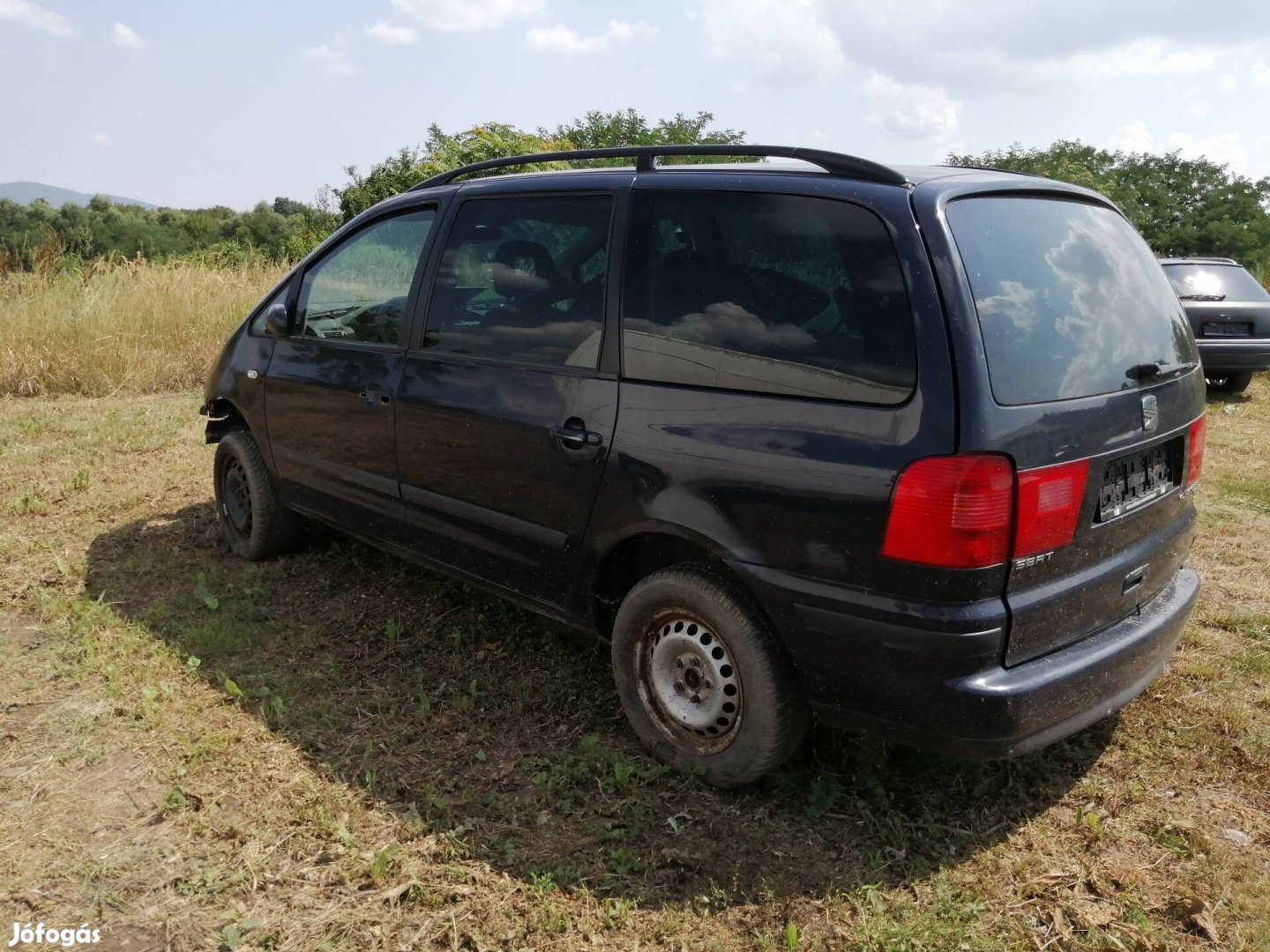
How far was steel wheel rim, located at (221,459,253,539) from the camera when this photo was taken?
5.14m

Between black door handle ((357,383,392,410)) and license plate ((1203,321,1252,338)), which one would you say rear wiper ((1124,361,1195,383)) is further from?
license plate ((1203,321,1252,338))

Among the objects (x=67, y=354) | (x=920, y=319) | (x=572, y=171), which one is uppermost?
(x=572, y=171)

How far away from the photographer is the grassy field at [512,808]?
2.56m

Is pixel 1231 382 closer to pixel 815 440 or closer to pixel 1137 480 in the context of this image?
pixel 1137 480

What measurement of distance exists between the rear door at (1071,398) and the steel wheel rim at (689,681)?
2.74 ft

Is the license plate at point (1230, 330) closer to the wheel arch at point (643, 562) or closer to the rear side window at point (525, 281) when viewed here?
the rear side window at point (525, 281)

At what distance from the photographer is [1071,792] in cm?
311

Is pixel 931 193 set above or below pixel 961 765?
above

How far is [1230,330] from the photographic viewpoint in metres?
10.1

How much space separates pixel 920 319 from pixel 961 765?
61.3 inches

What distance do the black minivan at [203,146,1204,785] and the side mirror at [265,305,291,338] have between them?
3.36 ft

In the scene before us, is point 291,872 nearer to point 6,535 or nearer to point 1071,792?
point 1071,792

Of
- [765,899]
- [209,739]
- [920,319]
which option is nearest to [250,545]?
[209,739]

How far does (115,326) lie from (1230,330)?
11307 millimetres
